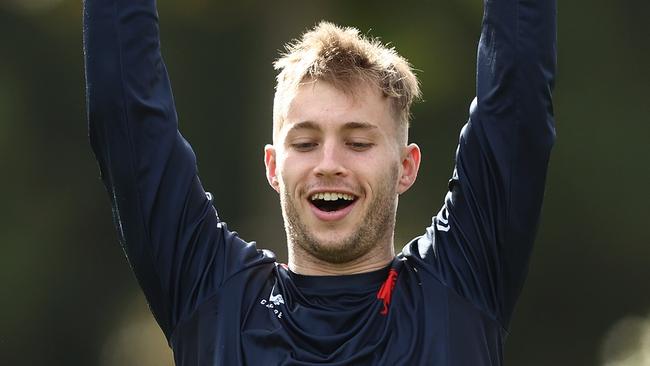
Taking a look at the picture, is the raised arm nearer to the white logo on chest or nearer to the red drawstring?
the red drawstring

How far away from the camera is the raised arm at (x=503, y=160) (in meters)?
3.18

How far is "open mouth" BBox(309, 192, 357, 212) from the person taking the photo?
3.32m

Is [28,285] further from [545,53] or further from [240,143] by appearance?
[545,53]

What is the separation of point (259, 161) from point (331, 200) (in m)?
5.31

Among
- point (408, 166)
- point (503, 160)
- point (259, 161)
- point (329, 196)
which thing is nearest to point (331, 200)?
point (329, 196)

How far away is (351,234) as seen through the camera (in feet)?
10.9

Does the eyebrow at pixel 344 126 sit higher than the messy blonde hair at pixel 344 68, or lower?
lower

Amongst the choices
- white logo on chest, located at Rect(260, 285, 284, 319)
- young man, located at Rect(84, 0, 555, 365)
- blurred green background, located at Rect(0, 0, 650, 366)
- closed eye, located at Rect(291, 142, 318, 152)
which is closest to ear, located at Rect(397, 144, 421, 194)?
young man, located at Rect(84, 0, 555, 365)

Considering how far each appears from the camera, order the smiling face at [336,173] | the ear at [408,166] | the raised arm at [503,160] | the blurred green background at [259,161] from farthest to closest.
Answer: the blurred green background at [259,161] → the ear at [408,166] → the smiling face at [336,173] → the raised arm at [503,160]

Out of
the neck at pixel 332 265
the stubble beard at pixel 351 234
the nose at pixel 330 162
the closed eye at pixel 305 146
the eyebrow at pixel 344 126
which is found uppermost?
the eyebrow at pixel 344 126

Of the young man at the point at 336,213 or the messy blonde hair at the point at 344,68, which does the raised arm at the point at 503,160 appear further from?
the messy blonde hair at the point at 344,68

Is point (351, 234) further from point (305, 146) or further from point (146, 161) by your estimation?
point (146, 161)

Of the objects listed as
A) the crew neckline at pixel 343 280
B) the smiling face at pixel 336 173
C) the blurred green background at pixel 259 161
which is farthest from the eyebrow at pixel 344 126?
the blurred green background at pixel 259 161

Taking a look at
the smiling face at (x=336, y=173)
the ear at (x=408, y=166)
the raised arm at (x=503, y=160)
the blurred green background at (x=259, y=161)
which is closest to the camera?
the raised arm at (x=503, y=160)
